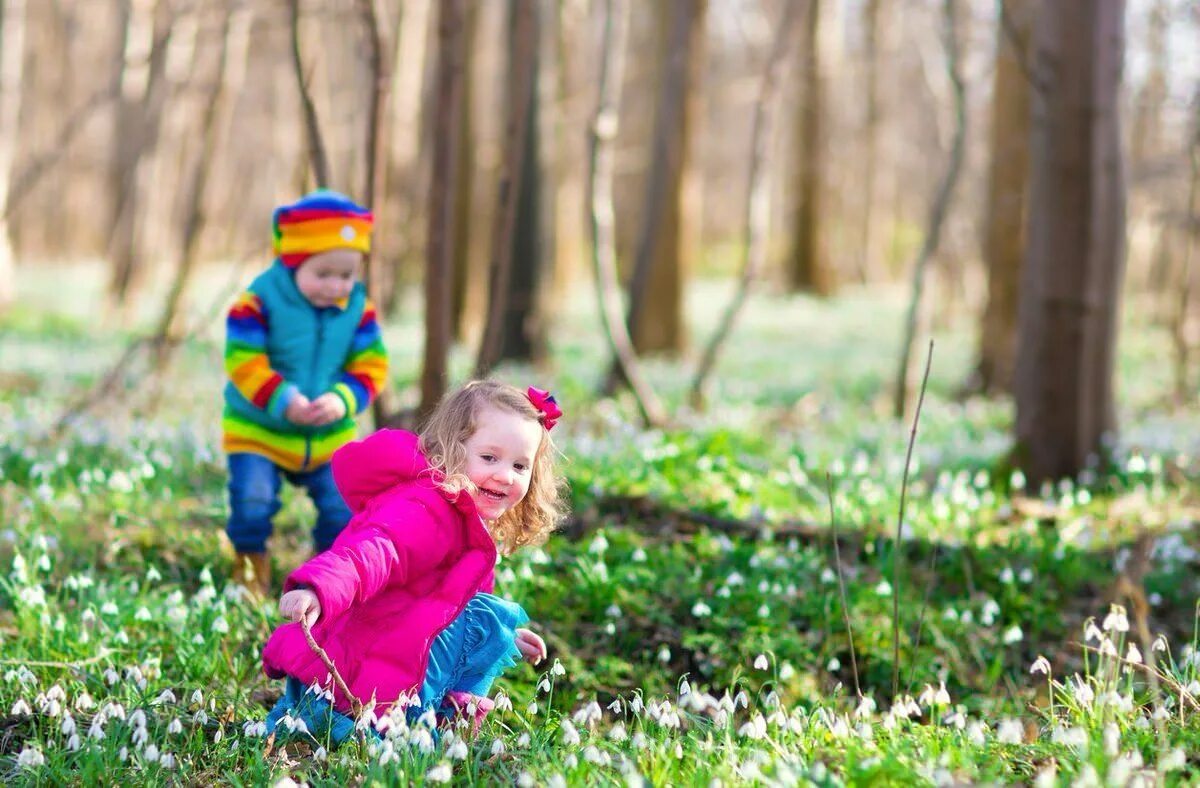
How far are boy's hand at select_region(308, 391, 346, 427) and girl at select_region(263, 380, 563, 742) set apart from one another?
47.7 inches

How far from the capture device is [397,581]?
11.1 ft

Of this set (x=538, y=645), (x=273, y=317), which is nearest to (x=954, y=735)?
(x=538, y=645)

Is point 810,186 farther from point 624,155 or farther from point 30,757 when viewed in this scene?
point 30,757

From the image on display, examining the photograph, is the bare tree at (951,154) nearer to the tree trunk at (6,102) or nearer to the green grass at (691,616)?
the green grass at (691,616)

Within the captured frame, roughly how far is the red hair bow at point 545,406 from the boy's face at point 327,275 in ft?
4.95

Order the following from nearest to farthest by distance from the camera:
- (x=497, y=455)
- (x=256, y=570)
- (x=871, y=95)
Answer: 1. (x=497, y=455)
2. (x=256, y=570)
3. (x=871, y=95)

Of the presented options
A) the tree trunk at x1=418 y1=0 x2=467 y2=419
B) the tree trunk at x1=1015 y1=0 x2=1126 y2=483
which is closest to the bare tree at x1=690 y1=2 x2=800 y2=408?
the tree trunk at x1=1015 y1=0 x2=1126 y2=483

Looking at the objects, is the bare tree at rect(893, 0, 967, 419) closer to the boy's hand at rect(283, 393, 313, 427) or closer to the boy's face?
the boy's face

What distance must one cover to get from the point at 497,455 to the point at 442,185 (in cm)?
288

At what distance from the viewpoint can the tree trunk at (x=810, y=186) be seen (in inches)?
938

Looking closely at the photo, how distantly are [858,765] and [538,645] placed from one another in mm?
1229

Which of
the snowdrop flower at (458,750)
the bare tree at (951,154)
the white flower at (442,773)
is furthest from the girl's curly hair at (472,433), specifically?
the bare tree at (951,154)

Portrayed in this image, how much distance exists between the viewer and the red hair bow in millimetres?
3547

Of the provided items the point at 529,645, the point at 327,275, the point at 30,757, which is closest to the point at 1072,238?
the point at 327,275
